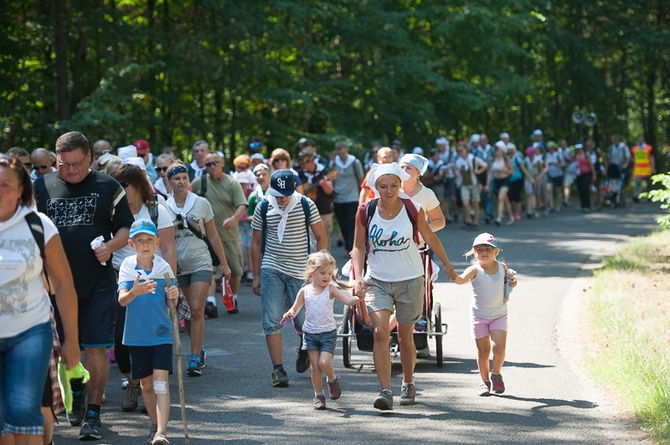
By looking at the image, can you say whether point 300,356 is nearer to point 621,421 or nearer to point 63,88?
point 621,421

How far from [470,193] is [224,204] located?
12.6 m

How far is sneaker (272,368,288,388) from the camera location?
8.93 m

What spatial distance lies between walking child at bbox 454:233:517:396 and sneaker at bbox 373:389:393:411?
3.13 feet

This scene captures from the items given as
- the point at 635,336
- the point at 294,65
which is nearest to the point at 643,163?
the point at 294,65

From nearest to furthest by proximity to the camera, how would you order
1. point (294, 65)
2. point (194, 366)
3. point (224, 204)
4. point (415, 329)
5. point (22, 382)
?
point (22, 382), point (194, 366), point (415, 329), point (224, 204), point (294, 65)

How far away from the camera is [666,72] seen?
46438 millimetres

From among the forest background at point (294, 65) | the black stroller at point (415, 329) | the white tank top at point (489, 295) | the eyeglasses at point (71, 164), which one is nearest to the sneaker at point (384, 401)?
the white tank top at point (489, 295)

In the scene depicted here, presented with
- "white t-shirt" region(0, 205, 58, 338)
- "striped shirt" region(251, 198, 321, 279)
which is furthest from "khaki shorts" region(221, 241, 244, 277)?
"white t-shirt" region(0, 205, 58, 338)

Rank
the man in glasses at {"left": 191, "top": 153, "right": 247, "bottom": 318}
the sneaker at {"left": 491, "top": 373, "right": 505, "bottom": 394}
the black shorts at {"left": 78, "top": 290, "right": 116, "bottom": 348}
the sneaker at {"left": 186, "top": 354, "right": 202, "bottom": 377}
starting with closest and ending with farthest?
the black shorts at {"left": 78, "top": 290, "right": 116, "bottom": 348}, the sneaker at {"left": 491, "top": 373, "right": 505, "bottom": 394}, the sneaker at {"left": 186, "top": 354, "right": 202, "bottom": 377}, the man in glasses at {"left": 191, "top": 153, "right": 247, "bottom": 318}

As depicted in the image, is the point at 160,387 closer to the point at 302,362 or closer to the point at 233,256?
the point at 302,362

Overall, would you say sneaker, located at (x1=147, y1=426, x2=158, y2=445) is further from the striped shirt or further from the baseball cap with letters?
the baseball cap with letters

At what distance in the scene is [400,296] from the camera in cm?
824

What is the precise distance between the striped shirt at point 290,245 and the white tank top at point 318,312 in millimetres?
983

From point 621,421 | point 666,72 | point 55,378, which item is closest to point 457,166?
point 621,421
